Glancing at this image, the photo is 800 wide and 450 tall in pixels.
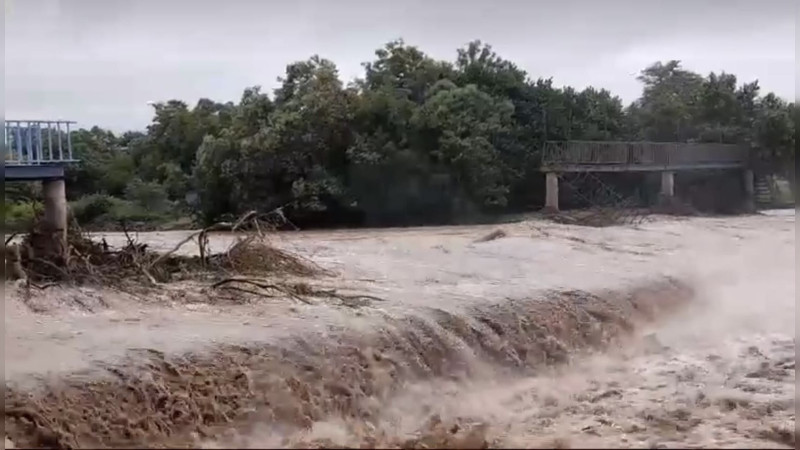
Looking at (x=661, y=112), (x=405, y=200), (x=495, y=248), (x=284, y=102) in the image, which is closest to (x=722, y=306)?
(x=495, y=248)

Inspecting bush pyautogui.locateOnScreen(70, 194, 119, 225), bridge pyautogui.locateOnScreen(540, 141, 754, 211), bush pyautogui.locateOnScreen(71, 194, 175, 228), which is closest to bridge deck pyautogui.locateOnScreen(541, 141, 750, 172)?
bridge pyautogui.locateOnScreen(540, 141, 754, 211)

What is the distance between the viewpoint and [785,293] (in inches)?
Result: 265

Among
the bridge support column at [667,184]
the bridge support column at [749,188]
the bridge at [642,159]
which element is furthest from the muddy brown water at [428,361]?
the bridge support column at [749,188]

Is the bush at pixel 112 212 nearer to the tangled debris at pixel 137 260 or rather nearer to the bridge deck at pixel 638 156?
the tangled debris at pixel 137 260

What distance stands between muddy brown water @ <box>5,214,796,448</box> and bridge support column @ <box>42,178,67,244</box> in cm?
77

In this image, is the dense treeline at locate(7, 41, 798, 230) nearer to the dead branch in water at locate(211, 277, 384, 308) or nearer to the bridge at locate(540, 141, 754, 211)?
the bridge at locate(540, 141, 754, 211)

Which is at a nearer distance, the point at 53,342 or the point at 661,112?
the point at 53,342

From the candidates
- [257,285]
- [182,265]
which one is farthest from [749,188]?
[257,285]

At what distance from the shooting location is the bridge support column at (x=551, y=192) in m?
13.7

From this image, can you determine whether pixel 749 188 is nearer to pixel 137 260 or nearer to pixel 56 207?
pixel 137 260

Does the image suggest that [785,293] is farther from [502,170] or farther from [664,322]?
[502,170]

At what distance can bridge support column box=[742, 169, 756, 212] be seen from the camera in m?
15.1

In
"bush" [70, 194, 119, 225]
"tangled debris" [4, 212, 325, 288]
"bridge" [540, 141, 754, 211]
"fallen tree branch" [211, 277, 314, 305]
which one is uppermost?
"bridge" [540, 141, 754, 211]

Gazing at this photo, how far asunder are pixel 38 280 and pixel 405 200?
8002 mm
